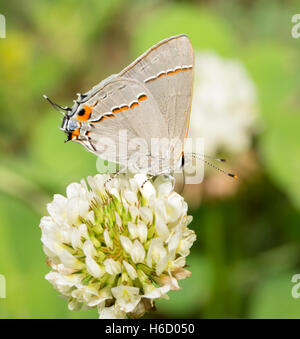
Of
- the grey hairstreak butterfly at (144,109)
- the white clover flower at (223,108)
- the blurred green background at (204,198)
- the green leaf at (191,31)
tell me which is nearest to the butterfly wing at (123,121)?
the grey hairstreak butterfly at (144,109)

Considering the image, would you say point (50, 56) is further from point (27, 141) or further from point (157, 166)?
point (157, 166)

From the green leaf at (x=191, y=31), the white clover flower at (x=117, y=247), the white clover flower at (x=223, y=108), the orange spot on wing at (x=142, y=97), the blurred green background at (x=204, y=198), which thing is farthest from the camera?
the green leaf at (x=191, y=31)

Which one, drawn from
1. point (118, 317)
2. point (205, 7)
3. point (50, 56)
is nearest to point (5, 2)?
point (50, 56)

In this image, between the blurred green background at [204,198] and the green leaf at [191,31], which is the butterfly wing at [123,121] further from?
the green leaf at [191,31]

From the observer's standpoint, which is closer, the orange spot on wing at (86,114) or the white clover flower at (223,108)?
the orange spot on wing at (86,114)

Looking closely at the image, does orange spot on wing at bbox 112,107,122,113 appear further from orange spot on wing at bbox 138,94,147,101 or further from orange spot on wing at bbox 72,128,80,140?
orange spot on wing at bbox 72,128,80,140
